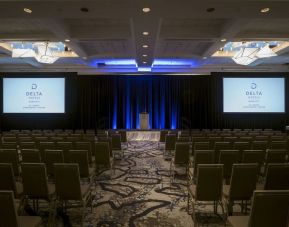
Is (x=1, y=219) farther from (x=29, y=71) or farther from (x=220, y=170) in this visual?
(x=29, y=71)

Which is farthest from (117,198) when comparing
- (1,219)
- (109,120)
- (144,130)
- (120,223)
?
(109,120)

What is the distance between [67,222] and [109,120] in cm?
1359

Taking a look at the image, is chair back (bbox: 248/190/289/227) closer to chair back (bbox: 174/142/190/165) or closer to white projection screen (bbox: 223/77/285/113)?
chair back (bbox: 174/142/190/165)

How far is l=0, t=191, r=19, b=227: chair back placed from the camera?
2.49 m

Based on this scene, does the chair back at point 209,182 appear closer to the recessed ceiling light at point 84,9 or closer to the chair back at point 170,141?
the recessed ceiling light at point 84,9

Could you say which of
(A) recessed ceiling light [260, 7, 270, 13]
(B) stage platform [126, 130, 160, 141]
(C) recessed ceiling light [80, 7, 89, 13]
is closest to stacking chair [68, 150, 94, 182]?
(C) recessed ceiling light [80, 7, 89, 13]

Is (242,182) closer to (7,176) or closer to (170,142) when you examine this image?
(7,176)

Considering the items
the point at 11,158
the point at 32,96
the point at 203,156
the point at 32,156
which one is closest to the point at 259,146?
the point at 203,156

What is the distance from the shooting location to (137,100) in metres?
17.8

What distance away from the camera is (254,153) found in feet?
17.3

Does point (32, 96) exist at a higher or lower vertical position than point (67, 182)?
higher

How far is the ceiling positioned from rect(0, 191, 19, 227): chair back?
13.7 feet

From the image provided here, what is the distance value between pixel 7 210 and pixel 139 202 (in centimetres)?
263

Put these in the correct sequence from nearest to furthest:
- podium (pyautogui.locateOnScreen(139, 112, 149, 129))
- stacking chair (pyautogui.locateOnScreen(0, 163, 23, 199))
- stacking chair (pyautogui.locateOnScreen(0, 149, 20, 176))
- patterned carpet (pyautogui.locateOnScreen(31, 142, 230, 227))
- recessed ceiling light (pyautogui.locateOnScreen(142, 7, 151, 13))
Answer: stacking chair (pyautogui.locateOnScreen(0, 163, 23, 199)) < patterned carpet (pyautogui.locateOnScreen(31, 142, 230, 227)) < stacking chair (pyautogui.locateOnScreen(0, 149, 20, 176)) < recessed ceiling light (pyautogui.locateOnScreen(142, 7, 151, 13)) < podium (pyautogui.locateOnScreen(139, 112, 149, 129))
